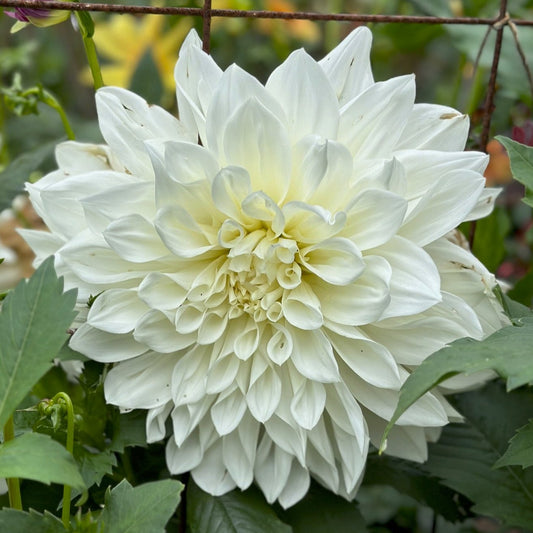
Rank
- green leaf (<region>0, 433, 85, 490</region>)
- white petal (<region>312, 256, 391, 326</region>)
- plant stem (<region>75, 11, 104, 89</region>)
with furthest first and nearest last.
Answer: plant stem (<region>75, 11, 104, 89</region>) → white petal (<region>312, 256, 391, 326</region>) → green leaf (<region>0, 433, 85, 490</region>)

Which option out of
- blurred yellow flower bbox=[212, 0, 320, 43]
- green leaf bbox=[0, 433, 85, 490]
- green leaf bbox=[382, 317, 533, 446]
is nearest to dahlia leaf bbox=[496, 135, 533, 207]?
green leaf bbox=[382, 317, 533, 446]

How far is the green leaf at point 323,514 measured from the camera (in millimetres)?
563

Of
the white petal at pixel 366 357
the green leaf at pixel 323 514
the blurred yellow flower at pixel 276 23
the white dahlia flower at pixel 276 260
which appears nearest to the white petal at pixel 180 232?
the white dahlia flower at pixel 276 260

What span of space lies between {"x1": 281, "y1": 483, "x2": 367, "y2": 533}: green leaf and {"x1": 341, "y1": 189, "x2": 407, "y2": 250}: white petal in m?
0.21

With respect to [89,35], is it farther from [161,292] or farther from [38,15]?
[161,292]

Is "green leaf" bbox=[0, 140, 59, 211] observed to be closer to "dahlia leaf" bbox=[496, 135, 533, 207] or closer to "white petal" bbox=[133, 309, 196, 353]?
"white petal" bbox=[133, 309, 196, 353]

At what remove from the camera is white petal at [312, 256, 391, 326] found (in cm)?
47

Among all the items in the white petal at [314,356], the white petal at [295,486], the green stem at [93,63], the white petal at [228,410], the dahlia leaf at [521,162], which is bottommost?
the white petal at [295,486]

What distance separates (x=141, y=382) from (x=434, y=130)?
26cm

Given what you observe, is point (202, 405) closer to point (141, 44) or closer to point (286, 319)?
point (286, 319)

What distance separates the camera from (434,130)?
53 centimetres

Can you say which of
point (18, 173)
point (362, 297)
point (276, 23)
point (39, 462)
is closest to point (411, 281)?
point (362, 297)

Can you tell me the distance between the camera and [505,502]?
58 cm

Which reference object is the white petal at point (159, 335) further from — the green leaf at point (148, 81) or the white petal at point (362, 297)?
the green leaf at point (148, 81)
